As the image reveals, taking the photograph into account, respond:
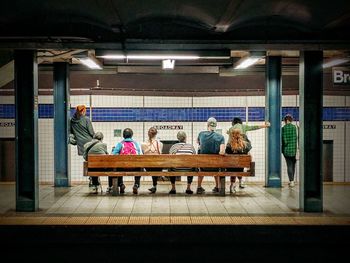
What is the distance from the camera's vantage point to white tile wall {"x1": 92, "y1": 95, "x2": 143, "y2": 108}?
13023mm

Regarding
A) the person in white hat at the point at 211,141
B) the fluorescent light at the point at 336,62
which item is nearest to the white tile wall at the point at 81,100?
the person in white hat at the point at 211,141

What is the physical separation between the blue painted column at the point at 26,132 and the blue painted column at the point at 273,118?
17.8ft

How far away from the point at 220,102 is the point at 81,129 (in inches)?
142

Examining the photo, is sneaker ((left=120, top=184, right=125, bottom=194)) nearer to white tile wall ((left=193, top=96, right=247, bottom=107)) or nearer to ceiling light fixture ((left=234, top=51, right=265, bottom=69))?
white tile wall ((left=193, top=96, right=247, bottom=107))

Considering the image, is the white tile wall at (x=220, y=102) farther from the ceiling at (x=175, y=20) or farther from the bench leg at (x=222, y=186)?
the ceiling at (x=175, y=20)

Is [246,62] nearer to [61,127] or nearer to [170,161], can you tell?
[170,161]

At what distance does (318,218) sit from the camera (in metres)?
8.50

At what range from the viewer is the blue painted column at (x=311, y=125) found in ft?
30.0

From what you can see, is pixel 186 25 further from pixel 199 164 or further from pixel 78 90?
pixel 78 90

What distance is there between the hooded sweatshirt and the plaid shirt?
4.44 m

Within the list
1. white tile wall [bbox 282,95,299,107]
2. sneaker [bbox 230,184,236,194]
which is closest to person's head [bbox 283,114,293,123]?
white tile wall [bbox 282,95,299,107]

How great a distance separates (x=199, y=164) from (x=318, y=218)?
2.78 m

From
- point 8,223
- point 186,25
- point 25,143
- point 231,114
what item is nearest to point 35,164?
point 25,143
